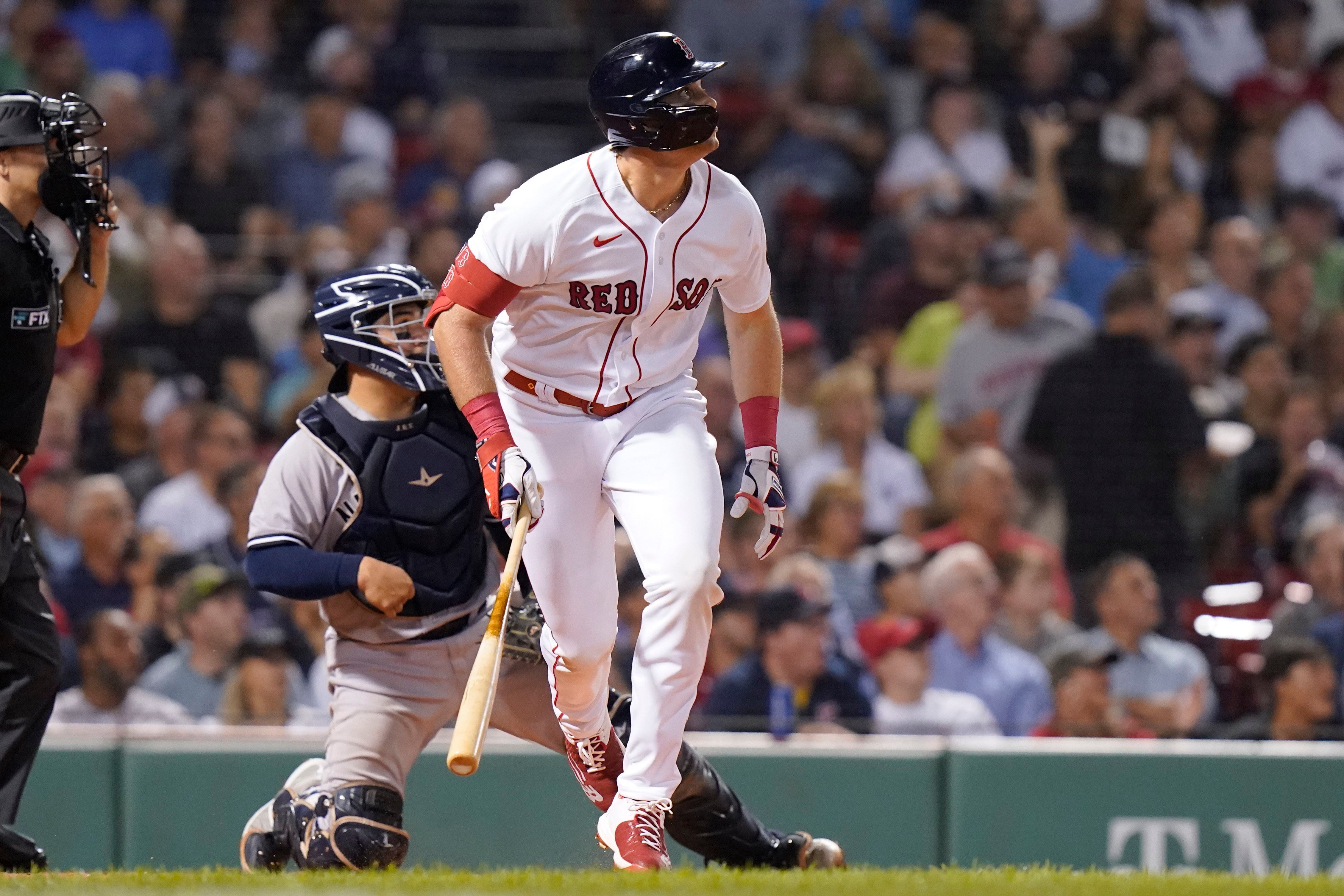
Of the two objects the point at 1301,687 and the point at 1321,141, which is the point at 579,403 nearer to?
the point at 1301,687

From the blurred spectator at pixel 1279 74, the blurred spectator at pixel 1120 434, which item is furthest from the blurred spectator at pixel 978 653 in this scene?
the blurred spectator at pixel 1279 74

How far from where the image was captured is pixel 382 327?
434cm

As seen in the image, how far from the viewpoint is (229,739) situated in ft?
18.5

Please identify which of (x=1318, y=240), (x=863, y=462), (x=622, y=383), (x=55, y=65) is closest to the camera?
(x=622, y=383)

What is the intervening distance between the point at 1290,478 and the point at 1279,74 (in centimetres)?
326

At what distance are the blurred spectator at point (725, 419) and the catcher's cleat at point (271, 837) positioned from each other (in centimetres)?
356

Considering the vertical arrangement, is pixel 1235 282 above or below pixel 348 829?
above

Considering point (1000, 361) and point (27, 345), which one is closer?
point (27, 345)

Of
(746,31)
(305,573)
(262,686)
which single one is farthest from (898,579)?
(746,31)

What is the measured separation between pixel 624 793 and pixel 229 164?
5902 mm

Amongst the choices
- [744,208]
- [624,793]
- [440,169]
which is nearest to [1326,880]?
[624,793]

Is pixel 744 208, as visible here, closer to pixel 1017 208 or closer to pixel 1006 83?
pixel 1017 208

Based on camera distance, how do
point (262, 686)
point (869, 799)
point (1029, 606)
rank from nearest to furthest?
point (869, 799)
point (262, 686)
point (1029, 606)

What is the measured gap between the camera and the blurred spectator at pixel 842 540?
23.2 feet
